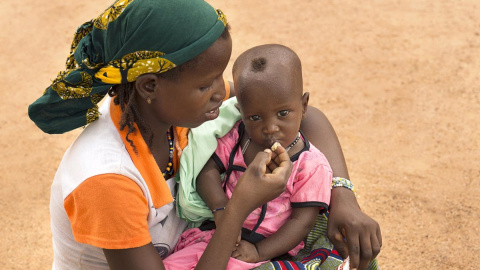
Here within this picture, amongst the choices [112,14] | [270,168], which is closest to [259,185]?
[270,168]

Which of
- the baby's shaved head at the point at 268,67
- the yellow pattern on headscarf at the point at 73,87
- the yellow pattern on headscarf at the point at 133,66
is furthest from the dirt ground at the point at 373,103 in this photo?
the yellow pattern on headscarf at the point at 133,66

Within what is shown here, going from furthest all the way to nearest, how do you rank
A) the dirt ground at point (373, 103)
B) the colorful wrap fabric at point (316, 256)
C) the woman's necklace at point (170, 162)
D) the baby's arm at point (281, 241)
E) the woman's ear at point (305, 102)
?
1. the dirt ground at point (373, 103)
2. the woman's ear at point (305, 102)
3. the woman's necklace at point (170, 162)
4. the baby's arm at point (281, 241)
5. the colorful wrap fabric at point (316, 256)

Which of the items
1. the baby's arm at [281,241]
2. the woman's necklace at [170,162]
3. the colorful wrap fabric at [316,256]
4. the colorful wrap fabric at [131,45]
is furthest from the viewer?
the woman's necklace at [170,162]

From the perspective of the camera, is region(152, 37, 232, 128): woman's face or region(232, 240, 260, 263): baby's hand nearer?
region(152, 37, 232, 128): woman's face

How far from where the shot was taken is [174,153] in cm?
265

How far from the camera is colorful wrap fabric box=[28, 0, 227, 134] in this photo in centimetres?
214

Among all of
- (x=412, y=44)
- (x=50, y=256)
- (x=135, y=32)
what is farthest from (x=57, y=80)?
(x=412, y=44)

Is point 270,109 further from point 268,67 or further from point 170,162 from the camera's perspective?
point 170,162

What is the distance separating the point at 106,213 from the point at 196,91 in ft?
1.76

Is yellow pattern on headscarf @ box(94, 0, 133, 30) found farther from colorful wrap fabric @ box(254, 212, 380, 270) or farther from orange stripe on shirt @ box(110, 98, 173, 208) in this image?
colorful wrap fabric @ box(254, 212, 380, 270)

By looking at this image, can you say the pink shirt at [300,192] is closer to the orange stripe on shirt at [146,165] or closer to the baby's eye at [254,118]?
the baby's eye at [254,118]

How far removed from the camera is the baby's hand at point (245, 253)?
249 centimetres

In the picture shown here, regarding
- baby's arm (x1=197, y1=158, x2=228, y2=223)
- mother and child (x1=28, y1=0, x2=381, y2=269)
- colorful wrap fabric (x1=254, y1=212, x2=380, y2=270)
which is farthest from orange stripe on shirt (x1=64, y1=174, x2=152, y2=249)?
colorful wrap fabric (x1=254, y1=212, x2=380, y2=270)

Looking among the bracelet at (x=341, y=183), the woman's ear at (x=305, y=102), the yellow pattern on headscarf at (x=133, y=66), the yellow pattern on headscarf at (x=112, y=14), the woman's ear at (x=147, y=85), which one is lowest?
the bracelet at (x=341, y=183)
